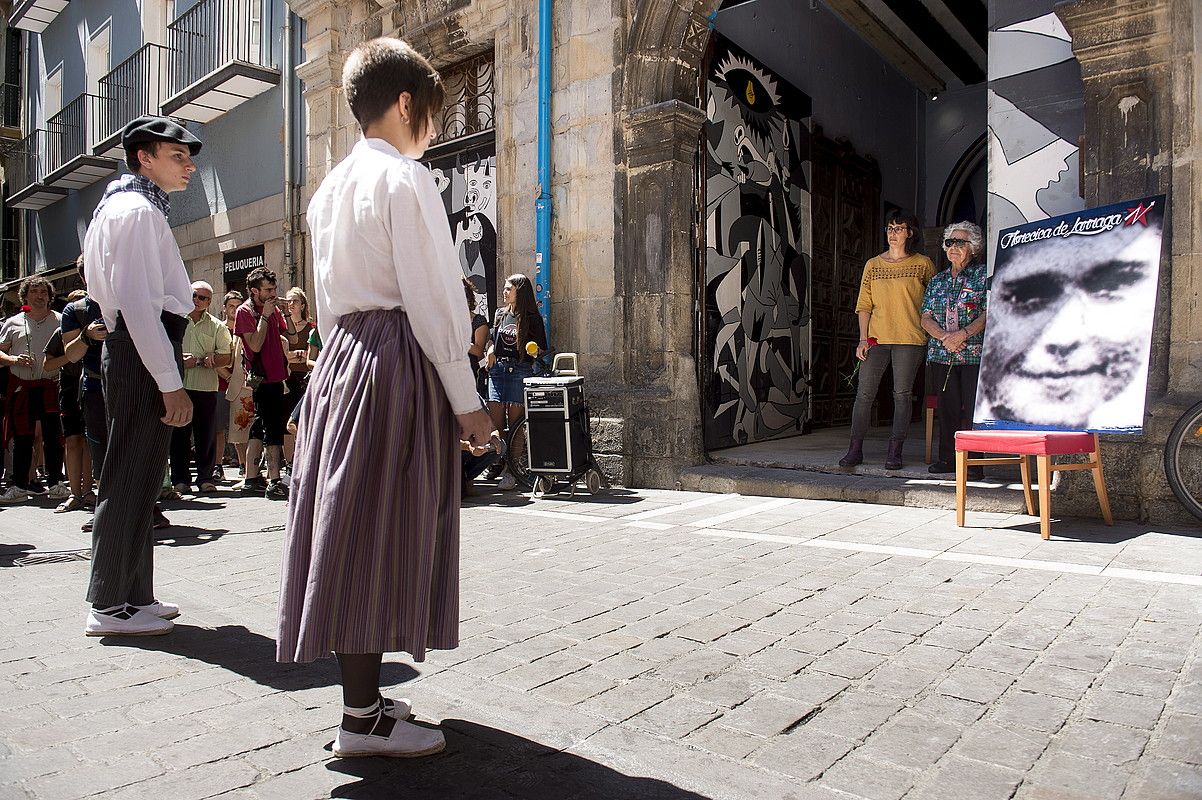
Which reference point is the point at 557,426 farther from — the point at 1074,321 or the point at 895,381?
the point at 1074,321

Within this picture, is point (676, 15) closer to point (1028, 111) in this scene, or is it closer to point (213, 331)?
point (1028, 111)

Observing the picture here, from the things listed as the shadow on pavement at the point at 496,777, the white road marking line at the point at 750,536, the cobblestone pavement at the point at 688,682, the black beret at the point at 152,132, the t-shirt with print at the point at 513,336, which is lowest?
the shadow on pavement at the point at 496,777

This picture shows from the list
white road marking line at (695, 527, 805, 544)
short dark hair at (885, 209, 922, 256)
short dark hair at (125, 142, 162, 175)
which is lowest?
white road marking line at (695, 527, 805, 544)

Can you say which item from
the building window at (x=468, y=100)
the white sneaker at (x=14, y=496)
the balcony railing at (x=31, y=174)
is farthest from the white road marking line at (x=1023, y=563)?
the balcony railing at (x=31, y=174)

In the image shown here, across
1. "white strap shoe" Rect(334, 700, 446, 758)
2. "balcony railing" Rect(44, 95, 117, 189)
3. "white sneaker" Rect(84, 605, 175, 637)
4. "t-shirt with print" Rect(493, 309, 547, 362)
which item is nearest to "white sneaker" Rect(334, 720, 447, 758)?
"white strap shoe" Rect(334, 700, 446, 758)

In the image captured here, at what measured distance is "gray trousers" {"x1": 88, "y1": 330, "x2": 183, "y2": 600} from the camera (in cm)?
344

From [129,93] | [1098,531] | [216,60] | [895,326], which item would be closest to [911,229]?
[895,326]

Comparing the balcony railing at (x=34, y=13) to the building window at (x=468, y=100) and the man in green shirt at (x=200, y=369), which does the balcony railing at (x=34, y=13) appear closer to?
the building window at (x=468, y=100)

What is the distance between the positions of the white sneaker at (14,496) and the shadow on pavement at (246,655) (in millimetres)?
5322

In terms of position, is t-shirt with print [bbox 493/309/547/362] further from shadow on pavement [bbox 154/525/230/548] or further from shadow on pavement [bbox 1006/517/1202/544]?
shadow on pavement [bbox 1006/517/1202/544]

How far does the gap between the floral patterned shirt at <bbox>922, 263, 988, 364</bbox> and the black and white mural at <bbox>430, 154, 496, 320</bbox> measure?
15.2 feet

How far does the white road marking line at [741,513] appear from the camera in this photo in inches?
229

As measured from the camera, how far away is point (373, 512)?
2.18 metres

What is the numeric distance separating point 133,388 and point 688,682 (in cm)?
233
